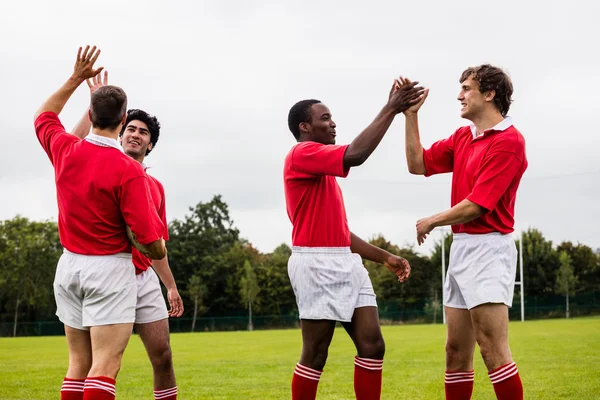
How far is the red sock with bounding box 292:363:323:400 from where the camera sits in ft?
19.3

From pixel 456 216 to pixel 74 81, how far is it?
300 cm

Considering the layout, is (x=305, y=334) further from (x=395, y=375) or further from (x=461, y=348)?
(x=395, y=375)

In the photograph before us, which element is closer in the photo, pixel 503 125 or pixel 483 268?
pixel 483 268

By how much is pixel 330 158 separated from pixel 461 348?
6.02 feet

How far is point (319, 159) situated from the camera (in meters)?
5.65

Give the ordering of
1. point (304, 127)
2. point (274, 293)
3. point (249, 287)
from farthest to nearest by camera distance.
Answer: point (274, 293) < point (249, 287) < point (304, 127)

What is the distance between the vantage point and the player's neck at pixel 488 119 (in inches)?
226

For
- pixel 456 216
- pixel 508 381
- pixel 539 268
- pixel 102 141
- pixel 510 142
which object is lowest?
pixel 508 381

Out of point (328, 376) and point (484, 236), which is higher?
point (484, 236)

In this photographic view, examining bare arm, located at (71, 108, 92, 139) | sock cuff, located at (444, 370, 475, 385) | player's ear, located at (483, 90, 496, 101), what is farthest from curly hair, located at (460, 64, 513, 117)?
bare arm, located at (71, 108, 92, 139)

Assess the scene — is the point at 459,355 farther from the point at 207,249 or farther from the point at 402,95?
the point at 207,249

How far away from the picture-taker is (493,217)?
222 inches

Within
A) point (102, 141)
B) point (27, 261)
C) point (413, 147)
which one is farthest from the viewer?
point (27, 261)

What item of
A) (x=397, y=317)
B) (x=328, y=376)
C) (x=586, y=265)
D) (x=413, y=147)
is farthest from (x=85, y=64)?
(x=586, y=265)
